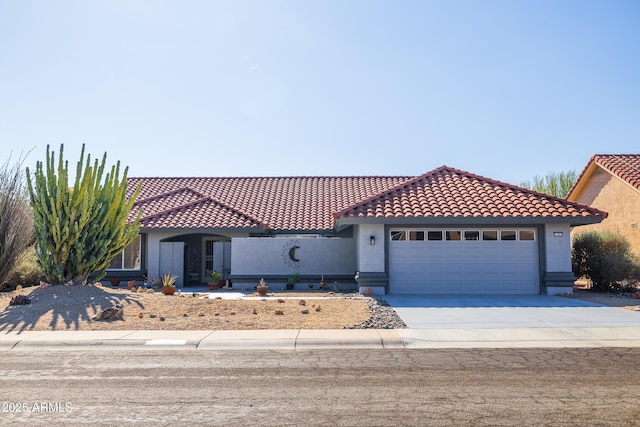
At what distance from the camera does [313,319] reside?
43.3 ft

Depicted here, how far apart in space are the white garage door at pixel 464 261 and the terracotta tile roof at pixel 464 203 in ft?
2.72

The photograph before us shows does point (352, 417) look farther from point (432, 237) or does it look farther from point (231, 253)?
point (231, 253)

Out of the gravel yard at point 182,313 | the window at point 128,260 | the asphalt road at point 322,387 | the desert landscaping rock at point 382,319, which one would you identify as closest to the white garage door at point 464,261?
the gravel yard at point 182,313

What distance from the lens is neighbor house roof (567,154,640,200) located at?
80.2 feet

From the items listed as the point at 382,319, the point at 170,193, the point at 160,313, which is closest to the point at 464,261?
the point at 382,319

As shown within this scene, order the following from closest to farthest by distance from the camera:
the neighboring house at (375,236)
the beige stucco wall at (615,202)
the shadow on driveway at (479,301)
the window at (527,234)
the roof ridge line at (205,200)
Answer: the shadow on driveway at (479,301) < the neighboring house at (375,236) < the window at (527,234) < the beige stucco wall at (615,202) < the roof ridge line at (205,200)

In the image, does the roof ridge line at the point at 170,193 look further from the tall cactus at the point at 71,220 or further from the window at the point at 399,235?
the window at the point at 399,235

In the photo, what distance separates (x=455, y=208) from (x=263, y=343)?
11208mm

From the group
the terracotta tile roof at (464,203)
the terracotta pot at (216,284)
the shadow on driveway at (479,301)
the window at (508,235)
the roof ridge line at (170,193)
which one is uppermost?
the roof ridge line at (170,193)

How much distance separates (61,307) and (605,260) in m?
18.8

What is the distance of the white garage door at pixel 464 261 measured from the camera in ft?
63.6

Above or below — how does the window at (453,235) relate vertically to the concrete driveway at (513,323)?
above

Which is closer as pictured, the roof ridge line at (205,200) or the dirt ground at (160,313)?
the dirt ground at (160,313)

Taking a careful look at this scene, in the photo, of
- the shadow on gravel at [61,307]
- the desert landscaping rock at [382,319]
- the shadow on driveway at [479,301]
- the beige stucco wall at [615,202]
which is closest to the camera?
the desert landscaping rock at [382,319]
